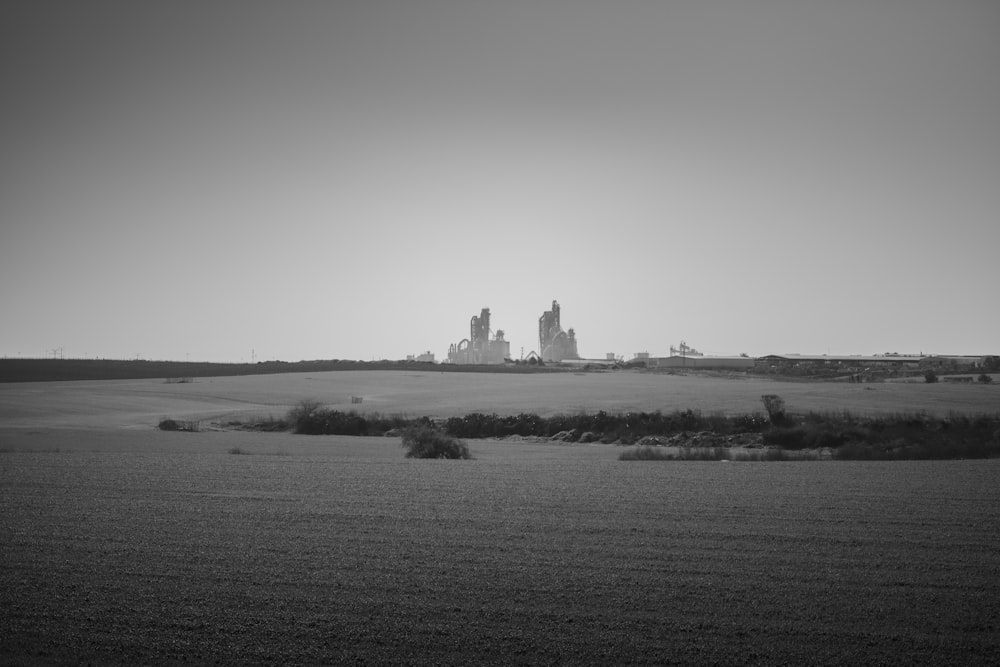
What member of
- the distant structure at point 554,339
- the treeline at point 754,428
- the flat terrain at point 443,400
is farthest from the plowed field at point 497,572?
the distant structure at point 554,339

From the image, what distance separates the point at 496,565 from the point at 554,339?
161 meters

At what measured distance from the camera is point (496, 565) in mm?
8070

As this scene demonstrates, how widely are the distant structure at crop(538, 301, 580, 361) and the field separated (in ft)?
495

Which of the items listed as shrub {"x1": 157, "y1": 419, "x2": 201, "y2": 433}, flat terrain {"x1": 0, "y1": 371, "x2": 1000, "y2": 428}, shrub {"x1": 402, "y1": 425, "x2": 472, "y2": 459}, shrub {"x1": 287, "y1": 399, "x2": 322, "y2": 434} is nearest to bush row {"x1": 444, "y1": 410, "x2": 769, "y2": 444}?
→ flat terrain {"x1": 0, "y1": 371, "x2": 1000, "y2": 428}

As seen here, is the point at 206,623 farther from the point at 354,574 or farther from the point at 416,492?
the point at 416,492

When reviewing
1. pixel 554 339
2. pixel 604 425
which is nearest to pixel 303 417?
pixel 604 425

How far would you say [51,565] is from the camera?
7969 mm

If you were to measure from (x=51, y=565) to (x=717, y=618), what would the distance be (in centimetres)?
639

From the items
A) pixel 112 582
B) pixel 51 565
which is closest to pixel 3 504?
pixel 51 565

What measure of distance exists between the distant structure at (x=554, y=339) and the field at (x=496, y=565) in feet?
495

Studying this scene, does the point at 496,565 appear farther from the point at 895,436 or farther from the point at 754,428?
the point at 754,428

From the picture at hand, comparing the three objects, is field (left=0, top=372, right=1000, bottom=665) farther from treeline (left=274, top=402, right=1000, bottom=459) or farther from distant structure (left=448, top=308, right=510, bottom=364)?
distant structure (left=448, top=308, right=510, bottom=364)

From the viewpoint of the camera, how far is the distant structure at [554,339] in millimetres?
167000

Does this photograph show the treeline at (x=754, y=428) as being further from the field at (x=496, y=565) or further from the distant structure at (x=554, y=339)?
the distant structure at (x=554, y=339)
